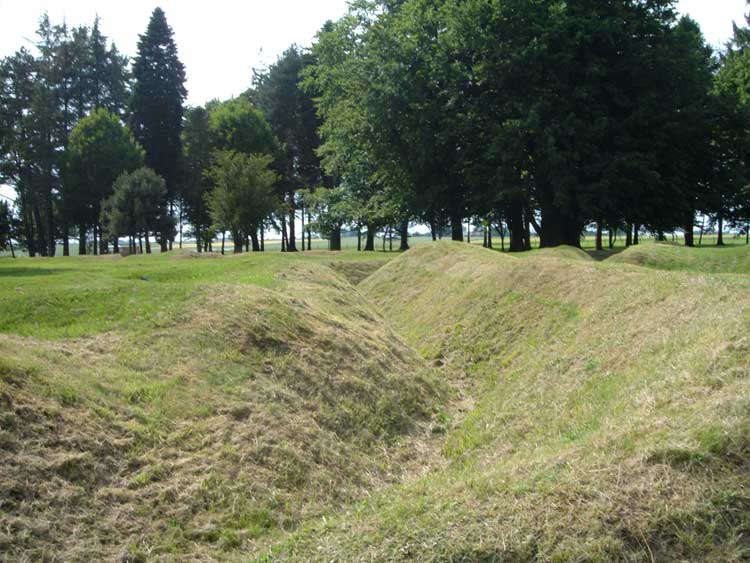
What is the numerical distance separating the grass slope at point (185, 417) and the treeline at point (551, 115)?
19092mm

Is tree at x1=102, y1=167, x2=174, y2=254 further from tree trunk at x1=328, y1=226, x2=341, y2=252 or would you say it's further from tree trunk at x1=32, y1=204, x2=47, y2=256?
tree trunk at x1=328, y1=226, x2=341, y2=252

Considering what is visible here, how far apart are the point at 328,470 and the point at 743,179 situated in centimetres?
3051

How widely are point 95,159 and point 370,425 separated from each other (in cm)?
4995

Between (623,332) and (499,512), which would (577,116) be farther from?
(499,512)

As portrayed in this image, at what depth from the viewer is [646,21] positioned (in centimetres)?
3003

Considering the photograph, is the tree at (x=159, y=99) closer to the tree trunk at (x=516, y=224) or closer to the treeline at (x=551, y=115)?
the treeline at (x=551, y=115)

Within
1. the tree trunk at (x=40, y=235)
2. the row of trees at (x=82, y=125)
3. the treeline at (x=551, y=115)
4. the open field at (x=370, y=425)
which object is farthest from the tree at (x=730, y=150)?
the tree trunk at (x=40, y=235)

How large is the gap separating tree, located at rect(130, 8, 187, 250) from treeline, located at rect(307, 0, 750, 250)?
2682cm

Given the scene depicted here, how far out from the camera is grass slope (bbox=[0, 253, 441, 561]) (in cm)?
580

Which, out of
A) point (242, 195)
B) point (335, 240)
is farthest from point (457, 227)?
point (335, 240)

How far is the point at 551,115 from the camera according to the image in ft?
95.2

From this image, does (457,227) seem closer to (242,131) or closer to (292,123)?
(242,131)

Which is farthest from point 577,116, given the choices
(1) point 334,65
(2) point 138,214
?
(2) point 138,214

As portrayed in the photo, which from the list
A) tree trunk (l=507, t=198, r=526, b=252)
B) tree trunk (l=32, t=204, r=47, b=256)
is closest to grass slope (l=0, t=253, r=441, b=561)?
tree trunk (l=507, t=198, r=526, b=252)
